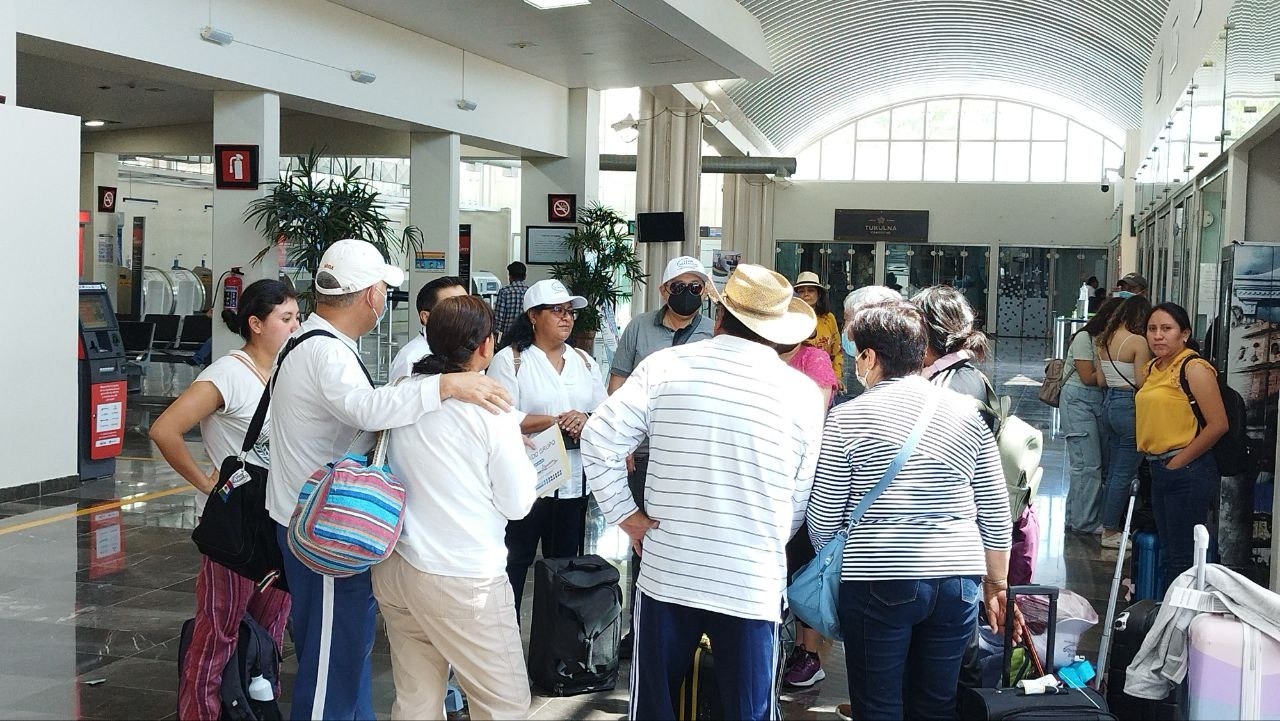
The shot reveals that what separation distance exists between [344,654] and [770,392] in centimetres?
134

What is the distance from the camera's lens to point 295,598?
326 centimetres

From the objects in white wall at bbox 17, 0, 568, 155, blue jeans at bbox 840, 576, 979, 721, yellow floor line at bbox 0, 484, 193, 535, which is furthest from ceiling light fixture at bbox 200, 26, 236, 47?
blue jeans at bbox 840, 576, 979, 721

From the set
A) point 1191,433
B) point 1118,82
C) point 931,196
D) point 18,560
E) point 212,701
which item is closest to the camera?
point 212,701

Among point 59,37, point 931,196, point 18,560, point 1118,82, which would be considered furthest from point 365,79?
point 931,196

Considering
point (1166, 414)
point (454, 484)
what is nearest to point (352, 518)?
point (454, 484)

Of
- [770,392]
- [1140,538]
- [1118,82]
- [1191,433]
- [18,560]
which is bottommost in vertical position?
[18,560]

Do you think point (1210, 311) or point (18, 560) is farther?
point (1210, 311)

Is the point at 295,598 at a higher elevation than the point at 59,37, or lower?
lower

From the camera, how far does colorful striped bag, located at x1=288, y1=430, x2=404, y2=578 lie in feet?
9.34

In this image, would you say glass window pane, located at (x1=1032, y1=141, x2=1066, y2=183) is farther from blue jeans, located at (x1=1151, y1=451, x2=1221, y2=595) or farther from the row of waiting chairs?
blue jeans, located at (x1=1151, y1=451, x2=1221, y2=595)

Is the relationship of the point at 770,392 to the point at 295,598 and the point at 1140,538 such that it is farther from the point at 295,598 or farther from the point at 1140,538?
the point at 1140,538

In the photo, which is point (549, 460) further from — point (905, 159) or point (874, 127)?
point (874, 127)

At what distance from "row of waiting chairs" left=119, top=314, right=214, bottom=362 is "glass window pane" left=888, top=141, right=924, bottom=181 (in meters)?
23.3

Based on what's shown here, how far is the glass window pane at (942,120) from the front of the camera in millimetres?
33719
